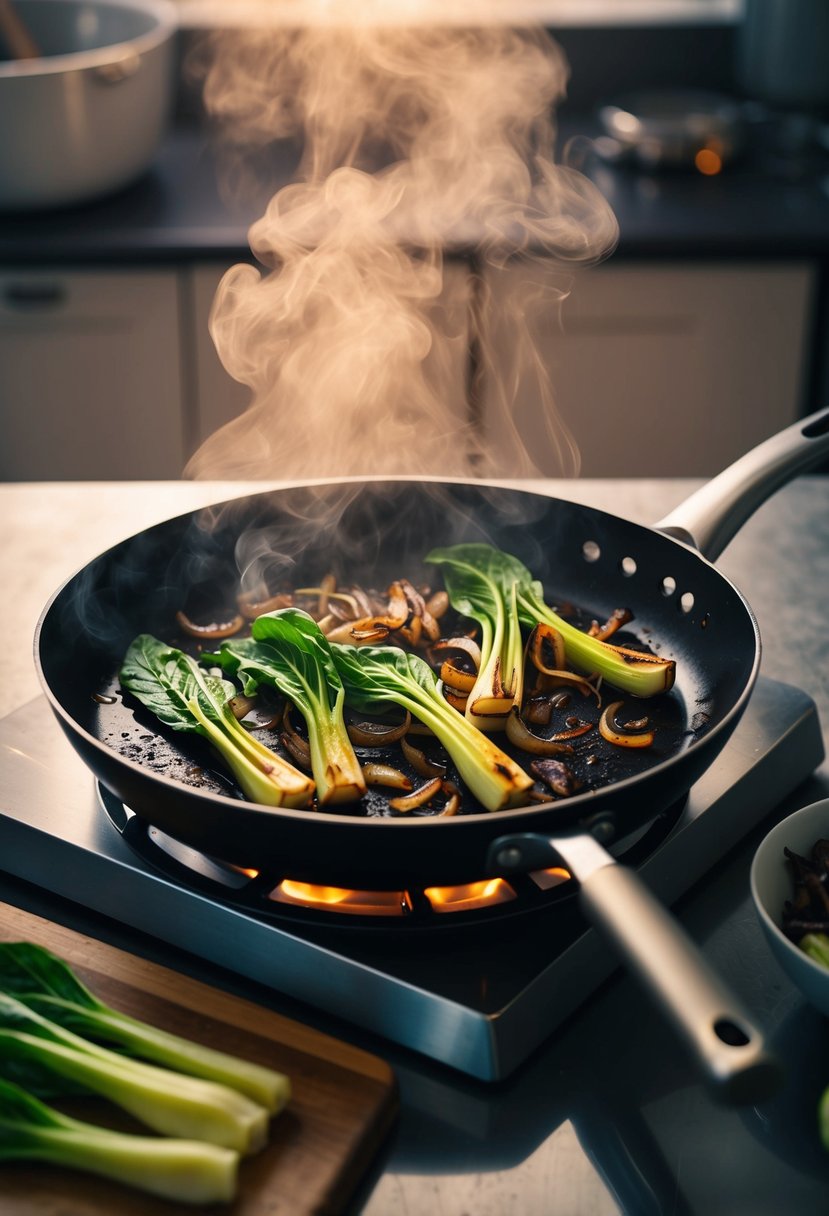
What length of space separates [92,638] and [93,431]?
5.87ft

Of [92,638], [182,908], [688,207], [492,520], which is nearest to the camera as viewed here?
[182,908]

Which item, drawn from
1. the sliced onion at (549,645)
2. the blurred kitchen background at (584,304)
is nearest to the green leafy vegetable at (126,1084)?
the sliced onion at (549,645)

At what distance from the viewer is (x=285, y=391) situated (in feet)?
6.52

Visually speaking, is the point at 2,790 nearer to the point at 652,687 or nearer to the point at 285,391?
the point at 652,687

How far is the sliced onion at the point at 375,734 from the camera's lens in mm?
1146

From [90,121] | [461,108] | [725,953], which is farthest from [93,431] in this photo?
[725,953]

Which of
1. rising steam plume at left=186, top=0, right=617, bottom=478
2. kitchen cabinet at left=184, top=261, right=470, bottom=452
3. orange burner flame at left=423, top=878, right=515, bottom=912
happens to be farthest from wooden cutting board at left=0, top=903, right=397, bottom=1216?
kitchen cabinet at left=184, top=261, right=470, bottom=452

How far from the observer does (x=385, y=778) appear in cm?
108

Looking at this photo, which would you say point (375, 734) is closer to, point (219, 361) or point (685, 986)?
point (685, 986)

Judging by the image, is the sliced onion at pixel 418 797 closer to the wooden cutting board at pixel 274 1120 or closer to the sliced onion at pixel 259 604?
the wooden cutting board at pixel 274 1120

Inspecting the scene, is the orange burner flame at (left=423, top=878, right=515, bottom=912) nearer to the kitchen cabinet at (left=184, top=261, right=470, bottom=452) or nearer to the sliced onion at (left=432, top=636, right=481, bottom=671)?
the sliced onion at (left=432, top=636, right=481, bottom=671)

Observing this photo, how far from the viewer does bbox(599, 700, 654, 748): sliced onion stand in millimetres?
1115

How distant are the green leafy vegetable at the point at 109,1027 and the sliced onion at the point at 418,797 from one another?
242 mm

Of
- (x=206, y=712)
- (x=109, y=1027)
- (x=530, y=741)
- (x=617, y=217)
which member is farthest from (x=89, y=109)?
(x=109, y=1027)
